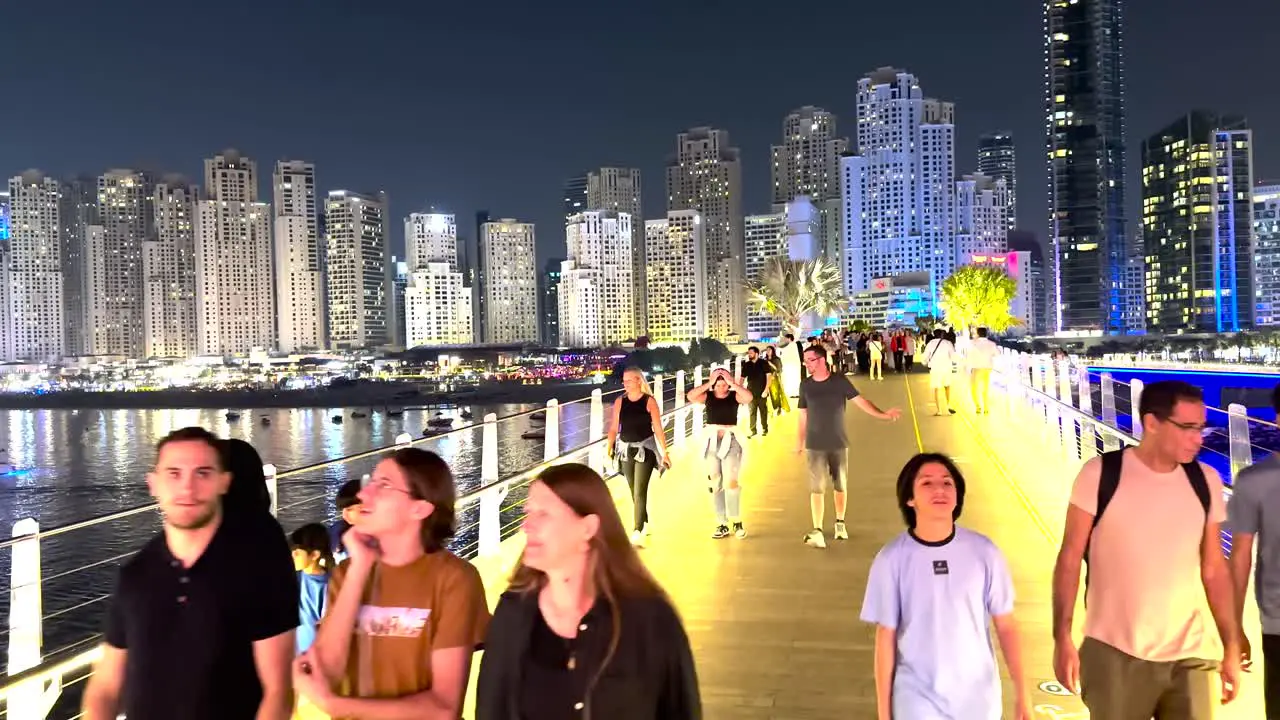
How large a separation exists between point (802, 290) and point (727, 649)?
34649mm

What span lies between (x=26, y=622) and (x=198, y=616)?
→ 7.52 ft

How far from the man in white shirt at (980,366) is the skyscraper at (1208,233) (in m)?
181

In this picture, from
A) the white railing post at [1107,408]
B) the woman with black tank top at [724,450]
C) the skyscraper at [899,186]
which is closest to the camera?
the woman with black tank top at [724,450]

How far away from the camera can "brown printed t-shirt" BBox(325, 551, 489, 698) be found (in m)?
2.66

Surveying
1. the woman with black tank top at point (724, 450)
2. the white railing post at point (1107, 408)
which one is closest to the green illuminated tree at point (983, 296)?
the white railing post at point (1107, 408)

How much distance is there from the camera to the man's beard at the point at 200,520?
104 inches

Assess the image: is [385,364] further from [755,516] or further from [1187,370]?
[755,516]

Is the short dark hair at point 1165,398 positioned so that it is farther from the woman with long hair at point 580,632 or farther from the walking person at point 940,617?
the woman with long hair at point 580,632

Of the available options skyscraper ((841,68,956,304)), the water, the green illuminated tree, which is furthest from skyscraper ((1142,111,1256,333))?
the green illuminated tree

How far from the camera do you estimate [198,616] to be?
101 inches

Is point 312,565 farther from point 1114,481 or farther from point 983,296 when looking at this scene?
point 983,296

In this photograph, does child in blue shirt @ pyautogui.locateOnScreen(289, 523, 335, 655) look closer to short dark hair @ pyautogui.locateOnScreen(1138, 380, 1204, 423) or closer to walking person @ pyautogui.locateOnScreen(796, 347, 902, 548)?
short dark hair @ pyautogui.locateOnScreen(1138, 380, 1204, 423)

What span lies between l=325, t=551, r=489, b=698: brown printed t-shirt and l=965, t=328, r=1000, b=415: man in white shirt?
626 inches

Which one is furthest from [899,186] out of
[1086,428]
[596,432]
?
[596,432]
